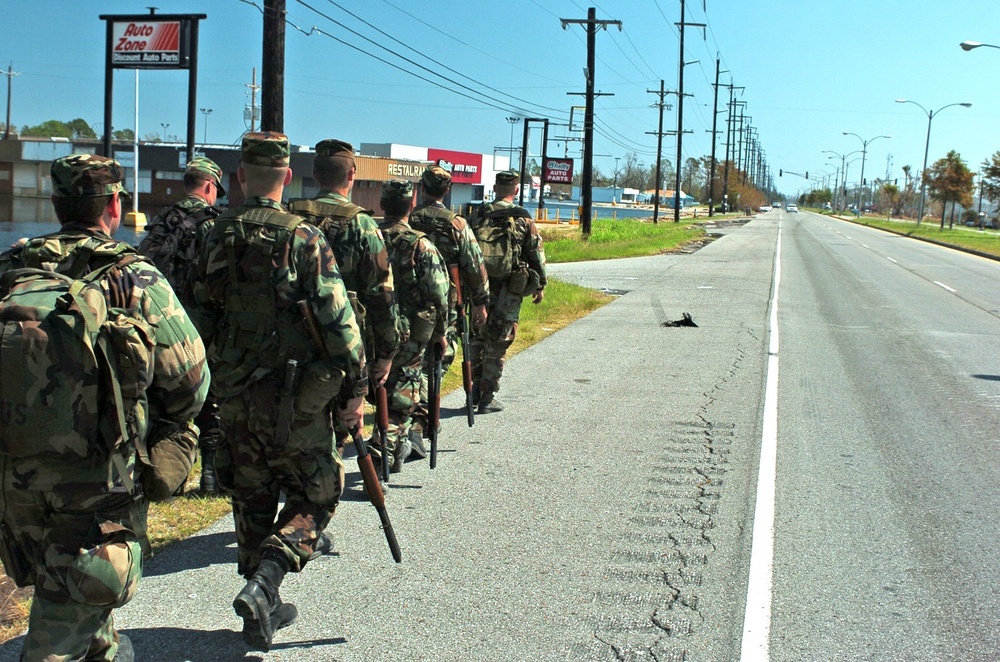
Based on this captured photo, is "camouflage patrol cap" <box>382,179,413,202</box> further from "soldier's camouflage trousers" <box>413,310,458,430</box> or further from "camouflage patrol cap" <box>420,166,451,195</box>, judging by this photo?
"soldier's camouflage trousers" <box>413,310,458,430</box>


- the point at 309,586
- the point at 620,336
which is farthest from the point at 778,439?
the point at 620,336

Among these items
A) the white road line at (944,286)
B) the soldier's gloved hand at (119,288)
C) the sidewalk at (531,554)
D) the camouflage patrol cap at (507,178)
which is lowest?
the sidewalk at (531,554)

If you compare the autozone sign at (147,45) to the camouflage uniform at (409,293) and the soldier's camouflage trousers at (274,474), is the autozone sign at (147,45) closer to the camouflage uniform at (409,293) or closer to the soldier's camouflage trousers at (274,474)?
the camouflage uniform at (409,293)

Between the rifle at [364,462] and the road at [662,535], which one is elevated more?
the rifle at [364,462]

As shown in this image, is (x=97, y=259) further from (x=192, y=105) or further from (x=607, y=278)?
(x=607, y=278)

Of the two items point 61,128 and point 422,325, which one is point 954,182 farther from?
point 61,128

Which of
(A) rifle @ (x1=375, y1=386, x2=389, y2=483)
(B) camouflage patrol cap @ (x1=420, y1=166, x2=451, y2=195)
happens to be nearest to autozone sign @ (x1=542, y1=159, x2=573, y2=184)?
(B) camouflage patrol cap @ (x1=420, y1=166, x2=451, y2=195)

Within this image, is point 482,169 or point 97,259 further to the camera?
point 482,169

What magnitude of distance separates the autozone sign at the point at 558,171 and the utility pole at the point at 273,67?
38.7m

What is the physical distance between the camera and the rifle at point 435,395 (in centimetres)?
636

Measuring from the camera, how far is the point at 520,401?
878 cm

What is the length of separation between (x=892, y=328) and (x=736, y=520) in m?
10.2

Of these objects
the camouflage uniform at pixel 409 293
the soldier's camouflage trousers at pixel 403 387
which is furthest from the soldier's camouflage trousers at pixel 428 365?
the camouflage uniform at pixel 409 293

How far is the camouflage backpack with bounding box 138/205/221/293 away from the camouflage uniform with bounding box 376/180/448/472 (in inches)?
43.6
